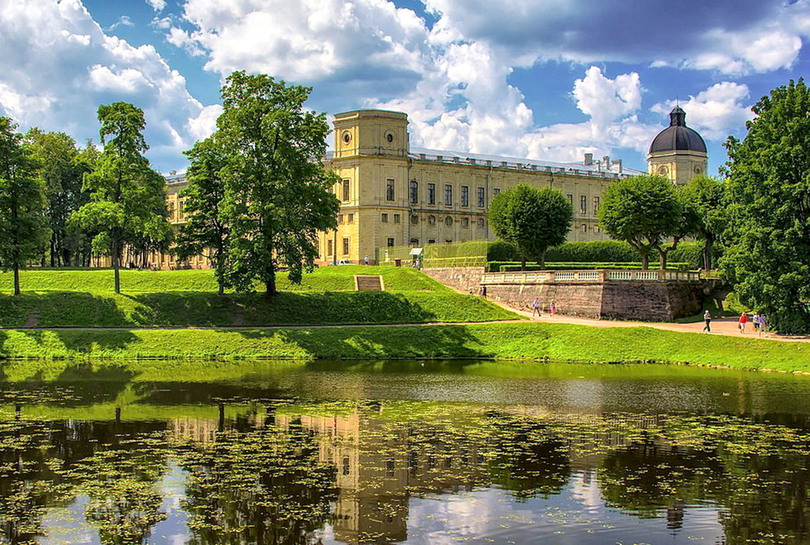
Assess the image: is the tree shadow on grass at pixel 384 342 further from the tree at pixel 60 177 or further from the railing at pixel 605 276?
the tree at pixel 60 177

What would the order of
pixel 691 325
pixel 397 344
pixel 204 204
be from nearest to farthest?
1. pixel 397 344
2. pixel 691 325
3. pixel 204 204

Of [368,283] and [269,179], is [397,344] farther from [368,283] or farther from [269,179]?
[368,283]

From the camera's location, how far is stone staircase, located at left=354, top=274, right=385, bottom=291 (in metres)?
56.5

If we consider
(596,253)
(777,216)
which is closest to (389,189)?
(596,253)

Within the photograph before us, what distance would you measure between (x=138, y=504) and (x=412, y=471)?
4.85 m

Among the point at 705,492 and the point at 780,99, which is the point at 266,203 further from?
the point at 705,492

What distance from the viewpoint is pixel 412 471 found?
15070 millimetres

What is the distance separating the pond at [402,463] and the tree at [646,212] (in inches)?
1133

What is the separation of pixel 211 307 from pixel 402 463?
32014 millimetres

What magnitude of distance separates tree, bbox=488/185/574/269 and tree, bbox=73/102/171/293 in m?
27.9

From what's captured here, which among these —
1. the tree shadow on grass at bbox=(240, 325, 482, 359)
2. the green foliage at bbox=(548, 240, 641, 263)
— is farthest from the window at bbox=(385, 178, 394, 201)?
the tree shadow on grass at bbox=(240, 325, 482, 359)

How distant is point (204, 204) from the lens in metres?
47.0

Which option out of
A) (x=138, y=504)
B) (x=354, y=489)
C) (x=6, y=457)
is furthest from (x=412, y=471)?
(x=6, y=457)

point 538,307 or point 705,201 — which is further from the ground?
point 705,201
